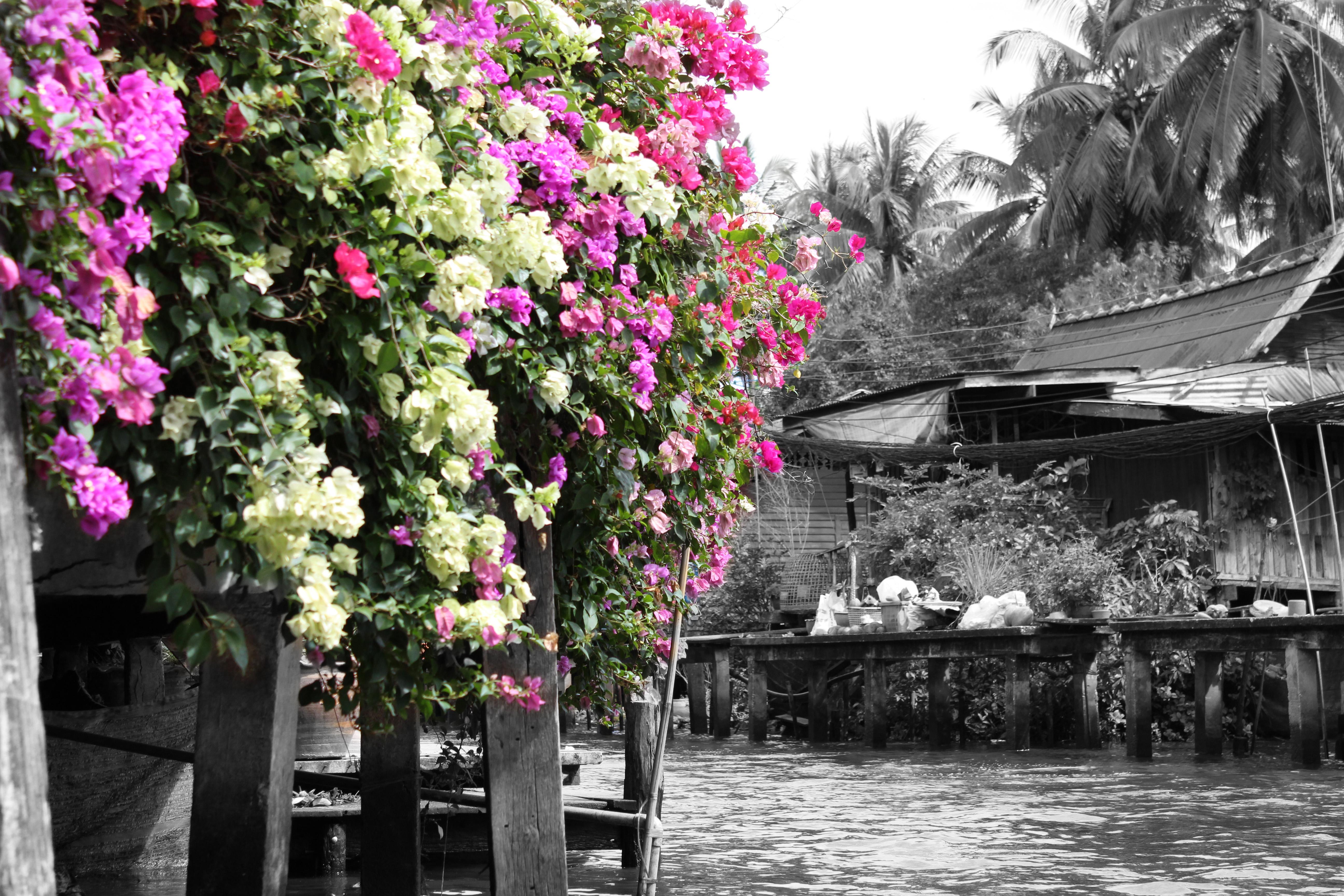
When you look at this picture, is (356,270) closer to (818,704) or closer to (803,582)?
(818,704)

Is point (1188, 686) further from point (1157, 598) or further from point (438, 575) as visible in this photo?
point (438, 575)

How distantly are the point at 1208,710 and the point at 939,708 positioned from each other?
3620 millimetres

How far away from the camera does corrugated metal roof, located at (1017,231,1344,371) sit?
2273cm

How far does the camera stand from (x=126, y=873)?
27.4 feet

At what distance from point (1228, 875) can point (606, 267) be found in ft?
23.4

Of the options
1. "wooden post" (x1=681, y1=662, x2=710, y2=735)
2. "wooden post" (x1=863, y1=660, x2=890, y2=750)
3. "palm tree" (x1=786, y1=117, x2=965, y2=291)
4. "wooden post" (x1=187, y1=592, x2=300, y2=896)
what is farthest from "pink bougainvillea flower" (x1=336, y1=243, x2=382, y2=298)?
"palm tree" (x1=786, y1=117, x2=965, y2=291)

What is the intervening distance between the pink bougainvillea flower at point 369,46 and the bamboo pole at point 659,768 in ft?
9.56

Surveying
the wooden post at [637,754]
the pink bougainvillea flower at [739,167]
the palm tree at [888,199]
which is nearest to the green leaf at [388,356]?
the pink bougainvillea flower at [739,167]

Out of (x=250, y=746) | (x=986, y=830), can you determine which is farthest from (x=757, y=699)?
(x=250, y=746)

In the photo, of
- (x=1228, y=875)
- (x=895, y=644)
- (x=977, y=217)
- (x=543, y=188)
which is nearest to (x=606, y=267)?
(x=543, y=188)

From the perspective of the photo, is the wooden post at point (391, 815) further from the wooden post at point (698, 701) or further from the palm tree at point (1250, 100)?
the palm tree at point (1250, 100)

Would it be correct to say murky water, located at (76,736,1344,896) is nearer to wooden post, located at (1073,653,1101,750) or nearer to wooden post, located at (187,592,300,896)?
wooden post, located at (1073,653,1101,750)

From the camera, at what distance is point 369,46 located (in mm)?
3176

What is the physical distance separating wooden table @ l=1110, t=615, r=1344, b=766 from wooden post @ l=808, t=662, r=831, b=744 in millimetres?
4942
